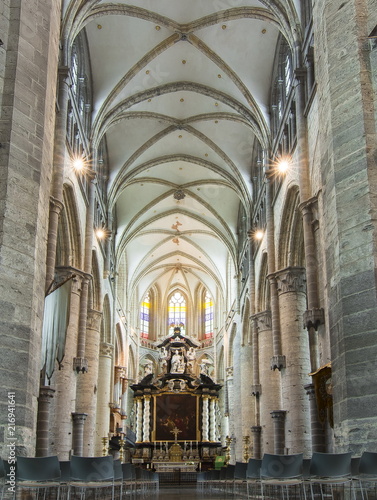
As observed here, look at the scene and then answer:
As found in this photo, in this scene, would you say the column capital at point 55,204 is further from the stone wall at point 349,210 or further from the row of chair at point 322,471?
the row of chair at point 322,471

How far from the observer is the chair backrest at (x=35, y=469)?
7.89 m

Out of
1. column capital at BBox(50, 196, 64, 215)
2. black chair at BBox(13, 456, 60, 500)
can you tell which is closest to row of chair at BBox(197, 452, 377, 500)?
black chair at BBox(13, 456, 60, 500)

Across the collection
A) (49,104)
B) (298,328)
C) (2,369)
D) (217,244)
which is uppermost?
(217,244)

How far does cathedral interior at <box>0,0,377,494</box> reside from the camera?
10.6m

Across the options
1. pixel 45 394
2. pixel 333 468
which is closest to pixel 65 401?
pixel 45 394

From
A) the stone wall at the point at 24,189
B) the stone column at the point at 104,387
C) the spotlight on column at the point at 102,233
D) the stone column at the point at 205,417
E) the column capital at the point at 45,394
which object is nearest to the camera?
the stone wall at the point at 24,189

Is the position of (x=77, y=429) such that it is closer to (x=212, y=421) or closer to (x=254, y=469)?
(x=254, y=469)

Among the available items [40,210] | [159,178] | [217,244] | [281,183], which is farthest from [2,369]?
[217,244]

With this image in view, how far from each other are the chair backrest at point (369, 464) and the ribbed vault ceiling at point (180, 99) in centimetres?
1546

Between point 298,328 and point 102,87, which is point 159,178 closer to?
point 102,87

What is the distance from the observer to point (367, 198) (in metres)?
10.5

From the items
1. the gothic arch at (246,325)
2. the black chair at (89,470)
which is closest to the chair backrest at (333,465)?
the black chair at (89,470)

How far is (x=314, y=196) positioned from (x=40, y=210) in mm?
8865

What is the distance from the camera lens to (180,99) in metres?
28.3
